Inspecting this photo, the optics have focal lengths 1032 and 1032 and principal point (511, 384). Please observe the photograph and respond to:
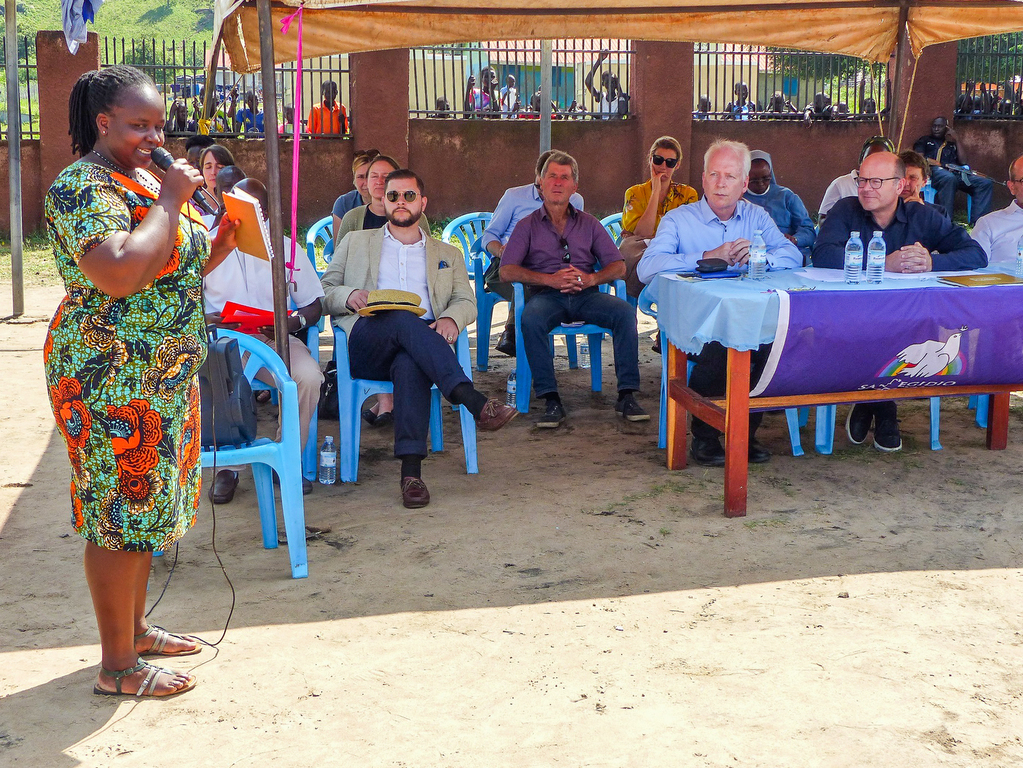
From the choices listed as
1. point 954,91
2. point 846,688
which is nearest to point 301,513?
point 846,688

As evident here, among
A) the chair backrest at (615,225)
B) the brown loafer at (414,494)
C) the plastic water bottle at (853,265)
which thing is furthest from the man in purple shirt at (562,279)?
the chair backrest at (615,225)

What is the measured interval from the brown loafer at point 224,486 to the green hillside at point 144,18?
39.5 metres

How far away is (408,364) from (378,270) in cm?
72

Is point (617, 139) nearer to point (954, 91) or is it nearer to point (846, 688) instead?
point (954, 91)

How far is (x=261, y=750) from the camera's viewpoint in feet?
7.84

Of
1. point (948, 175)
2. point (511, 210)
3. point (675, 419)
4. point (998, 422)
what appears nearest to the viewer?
point (675, 419)

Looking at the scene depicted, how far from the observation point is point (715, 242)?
4.79m

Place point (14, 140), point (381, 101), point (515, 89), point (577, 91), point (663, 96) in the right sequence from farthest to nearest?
point (577, 91) → point (515, 89) → point (663, 96) → point (381, 101) → point (14, 140)

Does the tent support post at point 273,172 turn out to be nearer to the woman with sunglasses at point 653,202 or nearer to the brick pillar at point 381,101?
the woman with sunglasses at point 653,202

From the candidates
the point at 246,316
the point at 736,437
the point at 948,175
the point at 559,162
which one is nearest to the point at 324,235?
the point at 559,162

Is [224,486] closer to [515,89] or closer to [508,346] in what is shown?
[508,346]

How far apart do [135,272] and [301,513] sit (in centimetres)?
136

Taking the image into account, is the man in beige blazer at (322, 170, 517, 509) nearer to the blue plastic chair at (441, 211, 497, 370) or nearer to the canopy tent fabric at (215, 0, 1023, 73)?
the canopy tent fabric at (215, 0, 1023, 73)

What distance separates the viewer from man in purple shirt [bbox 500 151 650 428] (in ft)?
17.0
